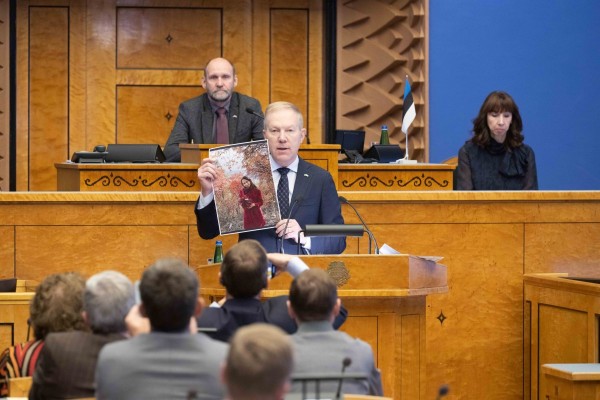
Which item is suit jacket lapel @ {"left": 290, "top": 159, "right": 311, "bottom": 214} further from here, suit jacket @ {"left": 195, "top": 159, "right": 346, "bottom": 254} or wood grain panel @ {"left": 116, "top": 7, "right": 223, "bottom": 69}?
wood grain panel @ {"left": 116, "top": 7, "right": 223, "bottom": 69}

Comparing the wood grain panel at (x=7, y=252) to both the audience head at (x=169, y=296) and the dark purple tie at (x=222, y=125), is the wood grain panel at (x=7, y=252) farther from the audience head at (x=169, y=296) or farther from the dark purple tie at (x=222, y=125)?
the audience head at (x=169, y=296)

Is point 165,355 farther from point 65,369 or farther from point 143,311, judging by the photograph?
point 65,369

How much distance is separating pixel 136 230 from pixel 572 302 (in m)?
2.24

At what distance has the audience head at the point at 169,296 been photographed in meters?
2.92

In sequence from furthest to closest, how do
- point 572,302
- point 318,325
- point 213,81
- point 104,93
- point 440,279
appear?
1. point 104,93
2. point 213,81
3. point 572,302
4. point 440,279
5. point 318,325

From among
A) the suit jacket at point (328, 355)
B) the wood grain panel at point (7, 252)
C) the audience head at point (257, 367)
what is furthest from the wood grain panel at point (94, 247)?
the audience head at point (257, 367)

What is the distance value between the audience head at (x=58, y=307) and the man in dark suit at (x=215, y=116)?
3.73 m

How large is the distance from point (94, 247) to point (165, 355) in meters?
2.96

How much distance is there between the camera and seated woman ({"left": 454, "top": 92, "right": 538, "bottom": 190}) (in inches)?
256

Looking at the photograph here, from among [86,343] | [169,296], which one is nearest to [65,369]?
[86,343]

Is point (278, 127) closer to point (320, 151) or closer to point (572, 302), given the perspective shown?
point (320, 151)

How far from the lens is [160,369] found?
2834mm

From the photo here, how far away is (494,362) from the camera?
5.91m

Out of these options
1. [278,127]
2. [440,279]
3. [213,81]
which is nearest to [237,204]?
[278,127]
